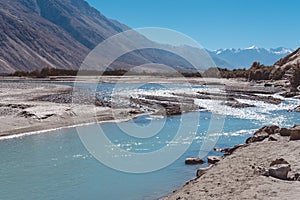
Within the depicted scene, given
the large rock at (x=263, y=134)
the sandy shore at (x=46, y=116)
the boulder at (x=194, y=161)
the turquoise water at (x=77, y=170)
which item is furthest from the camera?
the sandy shore at (x=46, y=116)

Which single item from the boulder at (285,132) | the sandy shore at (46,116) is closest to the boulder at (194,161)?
the boulder at (285,132)

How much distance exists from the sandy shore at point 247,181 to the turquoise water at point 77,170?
6.63ft

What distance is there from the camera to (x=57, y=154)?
22.1 meters

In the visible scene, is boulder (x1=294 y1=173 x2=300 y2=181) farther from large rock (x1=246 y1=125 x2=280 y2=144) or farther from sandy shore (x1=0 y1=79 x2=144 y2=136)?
sandy shore (x1=0 y1=79 x2=144 y2=136)

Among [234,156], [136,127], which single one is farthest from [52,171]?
Result: [136,127]

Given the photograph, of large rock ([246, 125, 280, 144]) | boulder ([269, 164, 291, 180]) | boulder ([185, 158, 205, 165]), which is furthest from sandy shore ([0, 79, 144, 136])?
boulder ([269, 164, 291, 180])

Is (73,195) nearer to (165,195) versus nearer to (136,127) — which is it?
(165,195)

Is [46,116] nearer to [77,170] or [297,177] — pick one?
[77,170]

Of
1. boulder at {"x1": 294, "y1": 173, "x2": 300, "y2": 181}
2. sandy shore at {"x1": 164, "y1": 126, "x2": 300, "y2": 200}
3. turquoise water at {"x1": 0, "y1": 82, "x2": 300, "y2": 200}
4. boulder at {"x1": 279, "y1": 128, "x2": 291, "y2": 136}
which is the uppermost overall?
boulder at {"x1": 279, "y1": 128, "x2": 291, "y2": 136}

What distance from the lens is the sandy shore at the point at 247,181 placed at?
11.4m

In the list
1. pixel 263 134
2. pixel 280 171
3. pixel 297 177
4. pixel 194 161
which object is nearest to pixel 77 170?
pixel 194 161

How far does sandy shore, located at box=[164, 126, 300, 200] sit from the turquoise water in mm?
2021

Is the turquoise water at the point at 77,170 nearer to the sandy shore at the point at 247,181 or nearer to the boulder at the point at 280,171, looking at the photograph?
the sandy shore at the point at 247,181

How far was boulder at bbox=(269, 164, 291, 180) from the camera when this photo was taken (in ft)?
41.5
